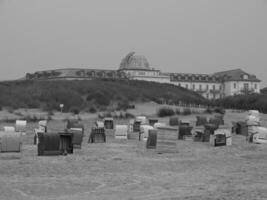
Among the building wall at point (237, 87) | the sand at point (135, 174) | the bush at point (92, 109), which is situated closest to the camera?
the sand at point (135, 174)

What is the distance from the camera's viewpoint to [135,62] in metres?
142

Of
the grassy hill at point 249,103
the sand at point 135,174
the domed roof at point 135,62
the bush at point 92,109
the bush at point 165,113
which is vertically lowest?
the sand at point 135,174

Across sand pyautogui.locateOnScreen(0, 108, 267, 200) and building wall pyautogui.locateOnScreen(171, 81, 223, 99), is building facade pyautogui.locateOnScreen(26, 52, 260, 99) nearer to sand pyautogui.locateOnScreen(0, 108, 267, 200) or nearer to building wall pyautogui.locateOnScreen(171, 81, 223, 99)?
building wall pyautogui.locateOnScreen(171, 81, 223, 99)

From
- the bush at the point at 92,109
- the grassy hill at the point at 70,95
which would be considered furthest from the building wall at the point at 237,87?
the bush at the point at 92,109

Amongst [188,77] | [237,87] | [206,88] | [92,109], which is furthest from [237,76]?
[92,109]

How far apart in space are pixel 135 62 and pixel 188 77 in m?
14.6

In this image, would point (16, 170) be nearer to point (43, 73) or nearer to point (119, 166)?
point (119, 166)

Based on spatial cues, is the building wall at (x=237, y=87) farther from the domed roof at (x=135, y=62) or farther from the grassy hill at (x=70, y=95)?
the grassy hill at (x=70, y=95)

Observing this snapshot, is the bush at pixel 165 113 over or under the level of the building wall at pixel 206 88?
under

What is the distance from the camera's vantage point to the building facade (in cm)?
13100

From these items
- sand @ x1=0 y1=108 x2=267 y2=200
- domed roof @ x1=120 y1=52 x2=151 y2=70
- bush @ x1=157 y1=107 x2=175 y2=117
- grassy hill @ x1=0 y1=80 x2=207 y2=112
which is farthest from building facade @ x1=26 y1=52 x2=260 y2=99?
sand @ x1=0 y1=108 x2=267 y2=200

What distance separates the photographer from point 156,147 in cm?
2367

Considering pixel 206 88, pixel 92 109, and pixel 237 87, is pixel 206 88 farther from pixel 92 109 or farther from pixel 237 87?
pixel 92 109

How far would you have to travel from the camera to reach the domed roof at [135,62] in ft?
459
